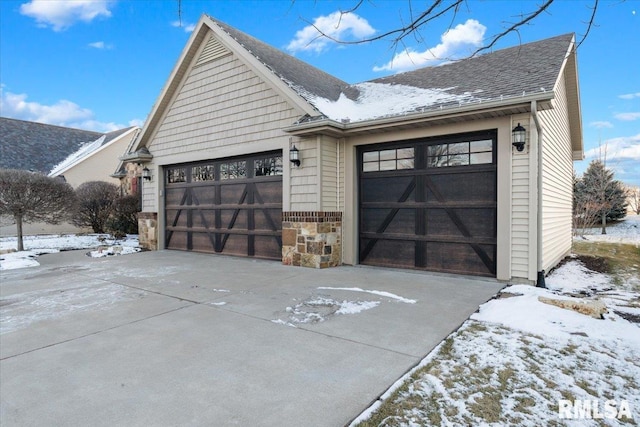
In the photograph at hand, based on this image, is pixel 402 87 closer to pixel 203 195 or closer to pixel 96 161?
pixel 203 195

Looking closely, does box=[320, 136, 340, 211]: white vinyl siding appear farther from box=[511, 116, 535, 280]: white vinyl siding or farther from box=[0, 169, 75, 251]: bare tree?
box=[0, 169, 75, 251]: bare tree

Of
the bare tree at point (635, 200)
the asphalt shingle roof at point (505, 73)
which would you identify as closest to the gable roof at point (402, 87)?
the asphalt shingle roof at point (505, 73)

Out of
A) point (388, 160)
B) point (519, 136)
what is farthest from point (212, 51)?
point (519, 136)

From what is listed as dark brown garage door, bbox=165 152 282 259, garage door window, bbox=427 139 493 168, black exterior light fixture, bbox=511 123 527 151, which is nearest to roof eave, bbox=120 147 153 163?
dark brown garage door, bbox=165 152 282 259

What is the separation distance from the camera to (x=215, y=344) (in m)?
3.36

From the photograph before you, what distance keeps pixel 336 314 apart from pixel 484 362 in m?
1.74

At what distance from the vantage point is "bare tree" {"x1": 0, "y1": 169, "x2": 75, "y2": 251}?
10.1 m

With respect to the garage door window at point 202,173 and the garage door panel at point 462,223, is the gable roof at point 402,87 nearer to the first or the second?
the garage door panel at point 462,223

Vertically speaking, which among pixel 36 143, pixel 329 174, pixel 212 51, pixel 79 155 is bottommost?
pixel 329 174

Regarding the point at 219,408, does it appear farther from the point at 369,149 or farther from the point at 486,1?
the point at 369,149

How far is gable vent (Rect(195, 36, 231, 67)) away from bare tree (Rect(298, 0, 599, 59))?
7155 millimetres

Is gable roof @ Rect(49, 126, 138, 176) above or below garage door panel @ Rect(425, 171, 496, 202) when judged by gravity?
above

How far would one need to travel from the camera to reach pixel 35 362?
119 inches

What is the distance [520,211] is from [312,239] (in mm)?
3778
